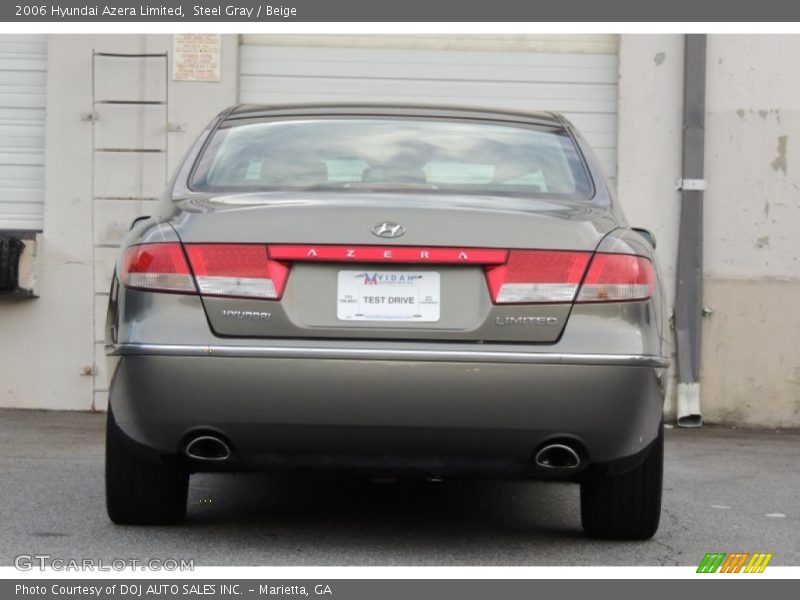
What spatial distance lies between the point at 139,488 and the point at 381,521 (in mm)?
1003

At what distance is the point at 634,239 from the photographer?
15.9 feet

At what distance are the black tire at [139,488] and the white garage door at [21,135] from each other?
6.41 m

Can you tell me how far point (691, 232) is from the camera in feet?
36.4

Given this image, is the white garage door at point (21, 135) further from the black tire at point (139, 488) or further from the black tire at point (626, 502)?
the black tire at point (626, 502)

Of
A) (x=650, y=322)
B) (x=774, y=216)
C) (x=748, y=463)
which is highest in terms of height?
(x=774, y=216)

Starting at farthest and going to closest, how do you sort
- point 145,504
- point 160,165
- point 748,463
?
point 160,165
point 748,463
point 145,504

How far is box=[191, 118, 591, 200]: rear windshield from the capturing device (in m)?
5.16

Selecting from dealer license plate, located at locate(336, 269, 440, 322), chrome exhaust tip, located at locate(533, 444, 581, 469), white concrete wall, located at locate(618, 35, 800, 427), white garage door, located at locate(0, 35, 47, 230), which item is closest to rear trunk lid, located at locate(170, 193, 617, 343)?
dealer license plate, located at locate(336, 269, 440, 322)

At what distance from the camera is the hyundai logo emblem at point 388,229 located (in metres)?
4.55

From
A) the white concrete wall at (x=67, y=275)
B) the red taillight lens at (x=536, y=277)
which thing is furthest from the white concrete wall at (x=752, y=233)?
the red taillight lens at (x=536, y=277)

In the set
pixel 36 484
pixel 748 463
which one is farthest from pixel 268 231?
pixel 748 463

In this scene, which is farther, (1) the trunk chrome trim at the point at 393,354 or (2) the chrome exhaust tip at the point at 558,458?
(2) the chrome exhaust tip at the point at 558,458
